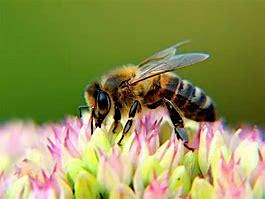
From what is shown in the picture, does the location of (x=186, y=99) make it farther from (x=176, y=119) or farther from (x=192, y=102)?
(x=176, y=119)

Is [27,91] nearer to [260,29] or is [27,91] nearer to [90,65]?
[90,65]

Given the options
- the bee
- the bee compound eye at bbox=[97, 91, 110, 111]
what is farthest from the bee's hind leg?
the bee compound eye at bbox=[97, 91, 110, 111]

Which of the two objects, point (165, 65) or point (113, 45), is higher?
point (165, 65)

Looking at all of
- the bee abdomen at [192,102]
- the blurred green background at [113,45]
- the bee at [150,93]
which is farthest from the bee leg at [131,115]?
the blurred green background at [113,45]

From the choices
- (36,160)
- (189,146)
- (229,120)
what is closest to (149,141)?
(189,146)

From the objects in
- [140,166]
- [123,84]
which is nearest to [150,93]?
[123,84]

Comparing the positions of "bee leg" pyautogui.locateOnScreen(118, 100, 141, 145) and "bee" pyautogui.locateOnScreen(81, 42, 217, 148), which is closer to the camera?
"bee leg" pyautogui.locateOnScreen(118, 100, 141, 145)

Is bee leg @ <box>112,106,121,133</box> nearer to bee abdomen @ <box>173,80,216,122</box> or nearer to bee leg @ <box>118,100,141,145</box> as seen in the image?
bee leg @ <box>118,100,141,145</box>
